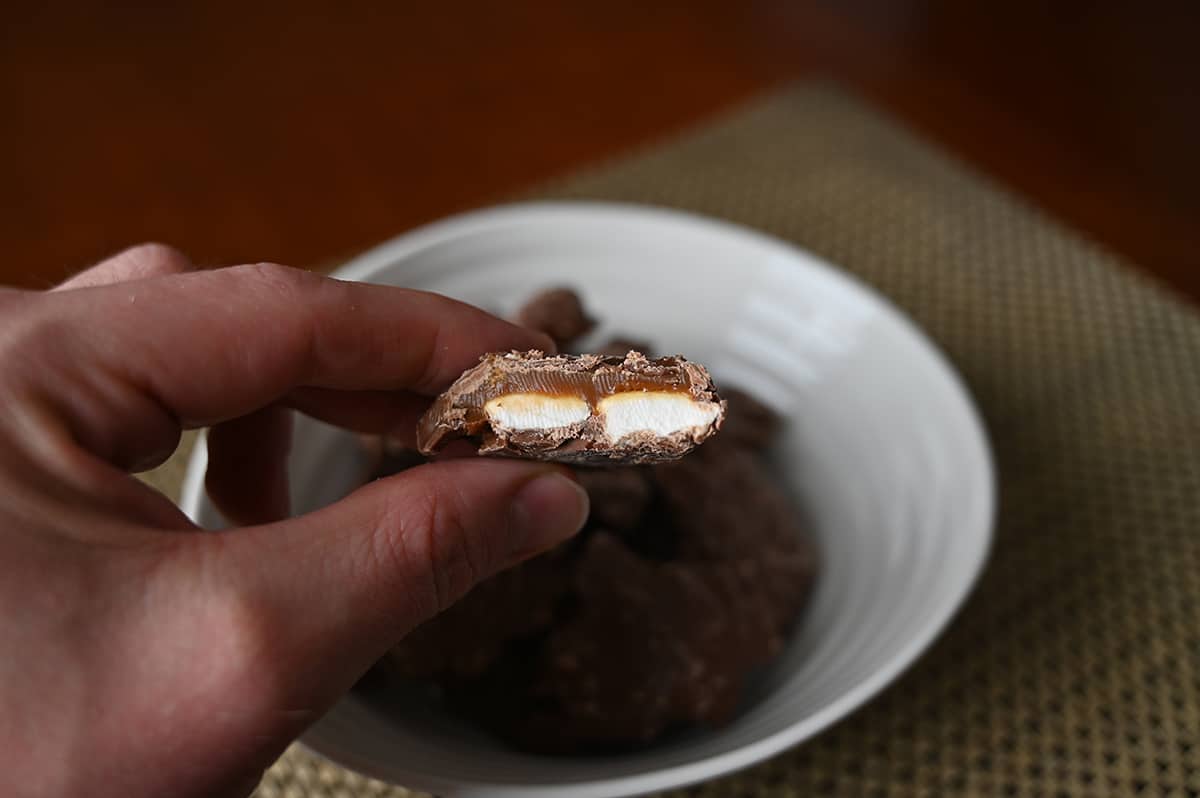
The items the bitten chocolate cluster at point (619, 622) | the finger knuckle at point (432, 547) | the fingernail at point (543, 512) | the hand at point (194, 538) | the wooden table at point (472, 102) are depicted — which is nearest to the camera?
the hand at point (194, 538)

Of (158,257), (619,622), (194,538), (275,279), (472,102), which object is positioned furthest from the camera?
(472,102)

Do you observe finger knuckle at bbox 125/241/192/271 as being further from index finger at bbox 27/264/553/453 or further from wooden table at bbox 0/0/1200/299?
wooden table at bbox 0/0/1200/299

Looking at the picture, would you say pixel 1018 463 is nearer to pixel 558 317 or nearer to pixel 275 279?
pixel 558 317

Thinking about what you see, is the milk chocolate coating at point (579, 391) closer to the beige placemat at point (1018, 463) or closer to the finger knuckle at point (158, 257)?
the finger knuckle at point (158, 257)

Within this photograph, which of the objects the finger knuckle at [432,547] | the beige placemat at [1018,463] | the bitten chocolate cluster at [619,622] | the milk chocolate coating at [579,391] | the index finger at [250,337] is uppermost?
the index finger at [250,337]

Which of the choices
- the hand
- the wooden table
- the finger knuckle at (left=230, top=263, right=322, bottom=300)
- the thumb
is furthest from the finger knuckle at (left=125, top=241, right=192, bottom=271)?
the wooden table

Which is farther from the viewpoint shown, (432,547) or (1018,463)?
(1018,463)

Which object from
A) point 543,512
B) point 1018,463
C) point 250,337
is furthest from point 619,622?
point 1018,463

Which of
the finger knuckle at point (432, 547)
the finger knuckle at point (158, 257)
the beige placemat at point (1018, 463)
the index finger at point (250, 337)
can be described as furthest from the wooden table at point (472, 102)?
the finger knuckle at point (432, 547)
